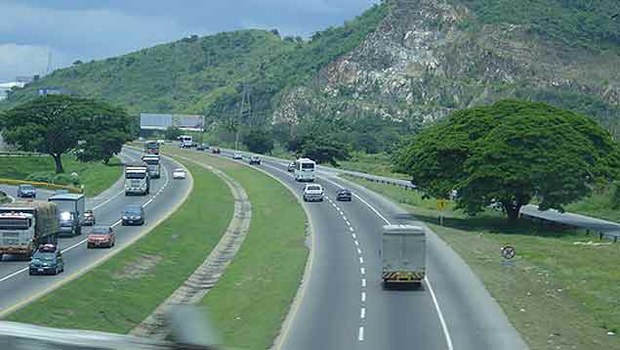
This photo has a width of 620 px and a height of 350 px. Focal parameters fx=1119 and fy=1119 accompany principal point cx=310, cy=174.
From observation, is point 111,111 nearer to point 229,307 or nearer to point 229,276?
point 229,276

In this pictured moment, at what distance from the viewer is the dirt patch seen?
58031 mm

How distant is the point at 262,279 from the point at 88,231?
26.6 meters

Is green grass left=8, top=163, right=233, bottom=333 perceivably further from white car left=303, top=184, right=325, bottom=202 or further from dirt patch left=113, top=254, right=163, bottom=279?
white car left=303, top=184, right=325, bottom=202

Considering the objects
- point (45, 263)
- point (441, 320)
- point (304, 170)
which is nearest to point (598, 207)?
point (304, 170)

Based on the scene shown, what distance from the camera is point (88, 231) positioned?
7894 centimetres

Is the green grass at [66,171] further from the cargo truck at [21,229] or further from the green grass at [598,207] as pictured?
the cargo truck at [21,229]

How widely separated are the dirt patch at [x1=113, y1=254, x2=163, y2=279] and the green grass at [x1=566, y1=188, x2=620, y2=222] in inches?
1857

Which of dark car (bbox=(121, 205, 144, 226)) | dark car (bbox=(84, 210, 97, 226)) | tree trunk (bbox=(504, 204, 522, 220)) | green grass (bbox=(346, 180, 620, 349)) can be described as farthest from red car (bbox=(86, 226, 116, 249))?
tree trunk (bbox=(504, 204, 522, 220))

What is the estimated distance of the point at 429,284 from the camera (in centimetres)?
5181

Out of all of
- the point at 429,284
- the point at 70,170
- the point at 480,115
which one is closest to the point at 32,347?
Result: the point at 429,284

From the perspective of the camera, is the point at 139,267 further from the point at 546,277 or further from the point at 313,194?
the point at 313,194

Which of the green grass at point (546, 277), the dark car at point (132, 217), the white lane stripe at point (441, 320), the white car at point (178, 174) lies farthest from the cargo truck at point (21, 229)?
the white car at point (178, 174)

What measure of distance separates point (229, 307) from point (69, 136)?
99642 mm

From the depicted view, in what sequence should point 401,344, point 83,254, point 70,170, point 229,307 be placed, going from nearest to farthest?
point 401,344 < point 229,307 < point 83,254 < point 70,170
